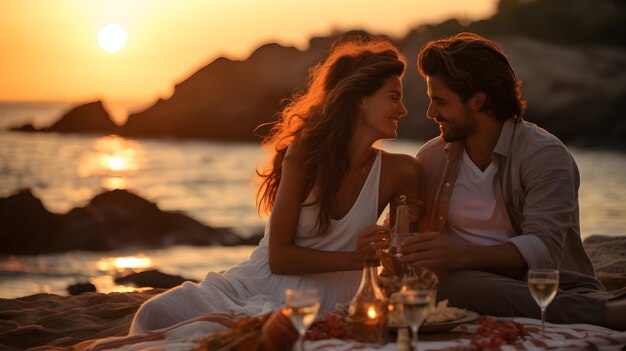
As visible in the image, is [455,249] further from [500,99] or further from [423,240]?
[500,99]

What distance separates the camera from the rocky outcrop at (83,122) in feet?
171

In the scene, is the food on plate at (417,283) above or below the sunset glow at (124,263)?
above

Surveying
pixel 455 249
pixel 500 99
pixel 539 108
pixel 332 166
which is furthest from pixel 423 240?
pixel 539 108

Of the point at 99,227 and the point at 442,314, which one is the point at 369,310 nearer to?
the point at 442,314

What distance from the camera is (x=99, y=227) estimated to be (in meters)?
14.8

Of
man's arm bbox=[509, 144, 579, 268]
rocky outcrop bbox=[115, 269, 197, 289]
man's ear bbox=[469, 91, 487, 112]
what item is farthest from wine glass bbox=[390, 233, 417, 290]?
rocky outcrop bbox=[115, 269, 197, 289]

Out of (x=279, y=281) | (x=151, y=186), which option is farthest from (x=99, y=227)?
(x=151, y=186)

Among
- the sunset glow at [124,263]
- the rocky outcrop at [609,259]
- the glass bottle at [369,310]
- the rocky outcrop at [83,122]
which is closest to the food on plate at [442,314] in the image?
the glass bottle at [369,310]

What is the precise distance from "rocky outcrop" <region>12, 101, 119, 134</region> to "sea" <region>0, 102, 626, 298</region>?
758 millimetres

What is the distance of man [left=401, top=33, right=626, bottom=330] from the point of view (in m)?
5.16

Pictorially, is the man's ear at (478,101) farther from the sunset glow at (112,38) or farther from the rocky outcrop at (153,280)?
the sunset glow at (112,38)

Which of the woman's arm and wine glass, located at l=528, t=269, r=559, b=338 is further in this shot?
the woman's arm

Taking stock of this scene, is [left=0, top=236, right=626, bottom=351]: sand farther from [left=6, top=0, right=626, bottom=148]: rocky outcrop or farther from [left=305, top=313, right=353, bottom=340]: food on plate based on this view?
[left=6, top=0, right=626, bottom=148]: rocky outcrop

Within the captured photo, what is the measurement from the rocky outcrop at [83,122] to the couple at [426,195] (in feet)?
156
